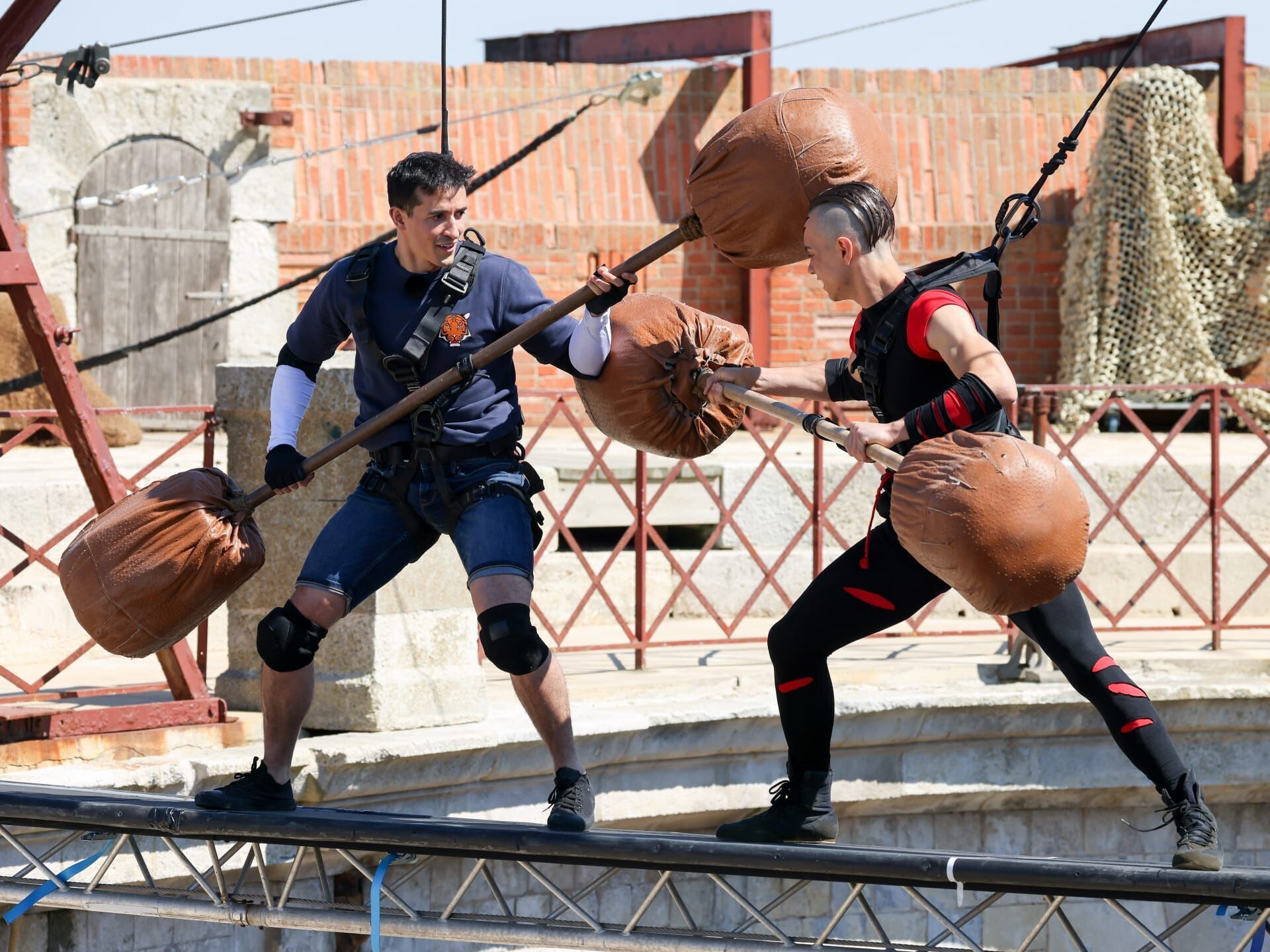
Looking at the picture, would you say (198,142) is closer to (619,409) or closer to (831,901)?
(831,901)

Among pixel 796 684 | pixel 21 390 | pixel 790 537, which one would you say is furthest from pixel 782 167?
pixel 21 390

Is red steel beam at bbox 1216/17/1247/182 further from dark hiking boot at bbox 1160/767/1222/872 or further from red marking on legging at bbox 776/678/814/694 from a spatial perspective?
red marking on legging at bbox 776/678/814/694

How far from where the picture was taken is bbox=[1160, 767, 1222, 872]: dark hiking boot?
14.3 ft

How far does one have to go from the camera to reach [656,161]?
13.6 meters

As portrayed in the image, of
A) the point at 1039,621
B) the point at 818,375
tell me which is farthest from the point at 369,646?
the point at 1039,621

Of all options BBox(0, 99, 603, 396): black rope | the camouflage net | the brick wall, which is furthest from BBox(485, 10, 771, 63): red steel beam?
the camouflage net

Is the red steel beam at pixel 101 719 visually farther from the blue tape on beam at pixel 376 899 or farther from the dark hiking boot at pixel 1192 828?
the dark hiking boot at pixel 1192 828

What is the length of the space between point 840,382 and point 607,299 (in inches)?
26.5

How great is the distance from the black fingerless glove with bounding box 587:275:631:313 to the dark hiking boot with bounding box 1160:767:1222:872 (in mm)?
1869

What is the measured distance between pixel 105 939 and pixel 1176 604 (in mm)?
6468

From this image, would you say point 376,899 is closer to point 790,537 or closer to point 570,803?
point 570,803

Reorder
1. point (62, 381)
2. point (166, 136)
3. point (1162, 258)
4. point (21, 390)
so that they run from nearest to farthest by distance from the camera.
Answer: point (62, 381) → point (21, 390) → point (166, 136) → point (1162, 258)

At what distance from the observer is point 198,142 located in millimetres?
12586

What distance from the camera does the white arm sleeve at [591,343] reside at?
4.83 metres
